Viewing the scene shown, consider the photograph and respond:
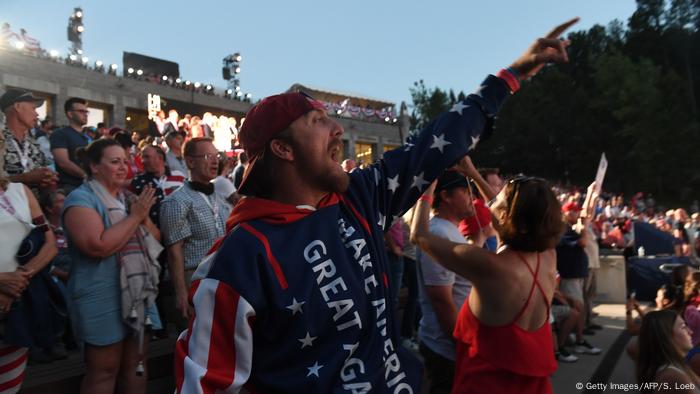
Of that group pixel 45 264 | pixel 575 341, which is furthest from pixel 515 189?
pixel 575 341

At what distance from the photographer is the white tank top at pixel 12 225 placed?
8.87 ft

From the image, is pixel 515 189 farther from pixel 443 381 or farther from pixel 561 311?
pixel 561 311

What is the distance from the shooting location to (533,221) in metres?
2.62

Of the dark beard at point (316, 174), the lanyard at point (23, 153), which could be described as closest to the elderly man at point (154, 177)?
the lanyard at point (23, 153)

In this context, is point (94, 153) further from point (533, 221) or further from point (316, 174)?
point (533, 221)

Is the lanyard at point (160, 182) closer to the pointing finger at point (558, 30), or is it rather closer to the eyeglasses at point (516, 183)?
the eyeglasses at point (516, 183)

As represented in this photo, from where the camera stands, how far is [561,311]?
7.07 meters

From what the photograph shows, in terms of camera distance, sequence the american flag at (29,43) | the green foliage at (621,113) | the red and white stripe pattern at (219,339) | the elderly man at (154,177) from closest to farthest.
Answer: the red and white stripe pattern at (219,339) < the elderly man at (154,177) < the american flag at (29,43) < the green foliage at (621,113)

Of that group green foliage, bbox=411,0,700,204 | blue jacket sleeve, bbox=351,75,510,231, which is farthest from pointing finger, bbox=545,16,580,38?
green foliage, bbox=411,0,700,204

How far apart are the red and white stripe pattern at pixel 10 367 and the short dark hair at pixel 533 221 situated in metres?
2.60

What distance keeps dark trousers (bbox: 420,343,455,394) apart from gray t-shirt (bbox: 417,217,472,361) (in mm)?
37

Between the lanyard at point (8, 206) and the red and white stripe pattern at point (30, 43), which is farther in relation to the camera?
the red and white stripe pattern at point (30, 43)

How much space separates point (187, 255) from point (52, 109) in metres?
32.8

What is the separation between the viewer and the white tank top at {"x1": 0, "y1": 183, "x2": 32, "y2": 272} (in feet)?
8.87
